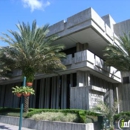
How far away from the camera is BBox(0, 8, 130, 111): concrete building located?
47.1 feet

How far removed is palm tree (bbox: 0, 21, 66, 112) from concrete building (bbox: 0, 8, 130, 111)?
186cm

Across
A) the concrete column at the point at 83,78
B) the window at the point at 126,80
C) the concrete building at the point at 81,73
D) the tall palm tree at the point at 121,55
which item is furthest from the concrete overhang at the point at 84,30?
the window at the point at 126,80

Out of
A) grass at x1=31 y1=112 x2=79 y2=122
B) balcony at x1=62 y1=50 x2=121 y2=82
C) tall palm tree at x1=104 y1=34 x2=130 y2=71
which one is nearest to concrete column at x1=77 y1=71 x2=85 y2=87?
balcony at x1=62 y1=50 x2=121 y2=82

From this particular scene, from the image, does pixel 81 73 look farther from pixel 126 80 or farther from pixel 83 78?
pixel 126 80

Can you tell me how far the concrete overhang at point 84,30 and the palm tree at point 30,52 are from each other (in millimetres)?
1594

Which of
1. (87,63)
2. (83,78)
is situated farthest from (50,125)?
(83,78)

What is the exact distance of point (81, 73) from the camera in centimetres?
1614

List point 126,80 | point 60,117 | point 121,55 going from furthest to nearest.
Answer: point 126,80 → point 121,55 → point 60,117

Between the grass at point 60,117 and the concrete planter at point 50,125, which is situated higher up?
the grass at point 60,117

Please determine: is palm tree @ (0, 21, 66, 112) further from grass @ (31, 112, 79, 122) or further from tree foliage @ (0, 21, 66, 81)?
grass @ (31, 112, 79, 122)

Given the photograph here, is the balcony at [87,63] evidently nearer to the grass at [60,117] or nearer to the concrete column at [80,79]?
the concrete column at [80,79]

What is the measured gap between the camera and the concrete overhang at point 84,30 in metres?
14.8

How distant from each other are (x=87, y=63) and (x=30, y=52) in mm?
5198

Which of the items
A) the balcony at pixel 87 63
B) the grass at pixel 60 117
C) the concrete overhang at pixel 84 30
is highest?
the concrete overhang at pixel 84 30
